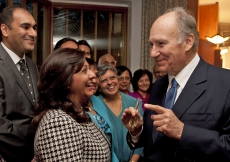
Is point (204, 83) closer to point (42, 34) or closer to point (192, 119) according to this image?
point (192, 119)

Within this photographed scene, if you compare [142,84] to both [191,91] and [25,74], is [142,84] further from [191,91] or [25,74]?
[191,91]

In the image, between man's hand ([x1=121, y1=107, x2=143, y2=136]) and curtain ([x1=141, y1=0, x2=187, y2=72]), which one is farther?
curtain ([x1=141, y1=0, x2=187, y2=72])

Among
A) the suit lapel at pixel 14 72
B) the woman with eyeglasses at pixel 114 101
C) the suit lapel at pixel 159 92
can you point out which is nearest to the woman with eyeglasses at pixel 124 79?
the woman with eyeglasses at pixel 114 101

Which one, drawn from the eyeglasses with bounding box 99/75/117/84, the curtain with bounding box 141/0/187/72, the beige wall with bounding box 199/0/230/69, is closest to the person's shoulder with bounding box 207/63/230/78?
the eyeglasses with bounding box 99/75/117/84

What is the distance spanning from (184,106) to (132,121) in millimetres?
318

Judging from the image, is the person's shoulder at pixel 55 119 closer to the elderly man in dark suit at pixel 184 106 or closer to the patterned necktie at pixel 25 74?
the elderly man in dark suit at pixel 184 106

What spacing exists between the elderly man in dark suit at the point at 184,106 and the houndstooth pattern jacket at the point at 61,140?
0.24 meters

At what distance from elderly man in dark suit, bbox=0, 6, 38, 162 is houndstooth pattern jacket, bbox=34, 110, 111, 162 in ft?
1.91

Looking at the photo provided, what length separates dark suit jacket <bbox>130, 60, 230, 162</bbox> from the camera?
1.21 metres

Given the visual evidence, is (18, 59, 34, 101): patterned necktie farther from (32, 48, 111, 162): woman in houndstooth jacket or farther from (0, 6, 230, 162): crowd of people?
(32, 48, 111, 162): woman in houndstooth jacket

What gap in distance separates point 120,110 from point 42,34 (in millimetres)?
2262

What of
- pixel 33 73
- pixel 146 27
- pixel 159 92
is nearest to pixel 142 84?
pixel 146 27

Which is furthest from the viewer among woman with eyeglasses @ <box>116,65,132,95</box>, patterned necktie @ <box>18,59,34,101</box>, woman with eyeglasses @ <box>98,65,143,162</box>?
woman with eyeglasses @ <box>116,65,132,95</box>

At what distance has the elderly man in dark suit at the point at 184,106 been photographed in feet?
3.96
